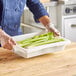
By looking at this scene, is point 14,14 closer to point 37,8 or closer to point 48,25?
point 37,8

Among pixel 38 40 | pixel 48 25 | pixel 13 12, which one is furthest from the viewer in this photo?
pixel 13 12

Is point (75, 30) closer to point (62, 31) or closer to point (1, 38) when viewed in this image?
point (62, 31)

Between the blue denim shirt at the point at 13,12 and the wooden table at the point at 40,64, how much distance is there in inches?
16.4

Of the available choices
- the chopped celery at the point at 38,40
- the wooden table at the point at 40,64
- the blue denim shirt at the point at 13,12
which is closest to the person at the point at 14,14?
the blue denim shirt at the point at 13,12

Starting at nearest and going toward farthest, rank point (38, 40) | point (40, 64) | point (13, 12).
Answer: point (40, 64)
point (38, 40)
point (13, 12)

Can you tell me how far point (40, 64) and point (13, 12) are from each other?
71cm

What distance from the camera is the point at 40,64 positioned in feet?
4.22

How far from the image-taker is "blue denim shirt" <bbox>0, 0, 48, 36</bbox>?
178 cm

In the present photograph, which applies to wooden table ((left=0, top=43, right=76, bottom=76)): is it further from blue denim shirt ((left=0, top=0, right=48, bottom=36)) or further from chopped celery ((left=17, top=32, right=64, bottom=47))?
blue denim shirt ((left=0, top=0, right=48, bottom=36))

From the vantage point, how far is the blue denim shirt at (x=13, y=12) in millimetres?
1781

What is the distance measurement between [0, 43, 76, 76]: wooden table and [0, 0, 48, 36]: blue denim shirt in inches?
16.4

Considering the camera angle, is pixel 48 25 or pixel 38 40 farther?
pixel 48 25

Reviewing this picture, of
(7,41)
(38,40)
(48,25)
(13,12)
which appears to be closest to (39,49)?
(38,40)

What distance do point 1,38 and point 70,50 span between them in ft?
1.52
